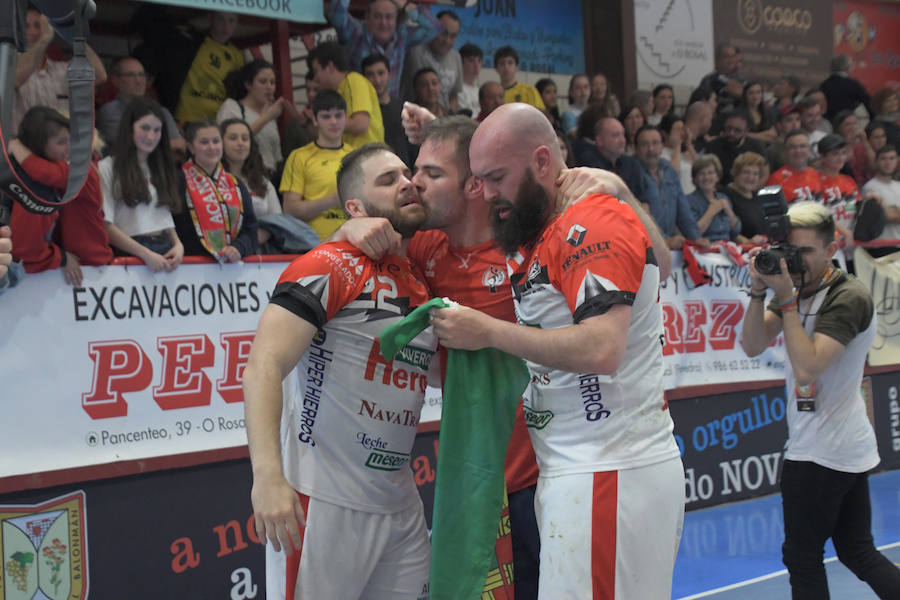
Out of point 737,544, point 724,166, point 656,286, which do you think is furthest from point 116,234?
point 724,166

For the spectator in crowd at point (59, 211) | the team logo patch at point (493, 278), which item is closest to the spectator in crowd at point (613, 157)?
the spectator in crowd at point (59, 211)

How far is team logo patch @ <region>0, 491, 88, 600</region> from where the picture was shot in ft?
15.6

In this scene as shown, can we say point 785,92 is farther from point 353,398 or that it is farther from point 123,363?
point 353,398

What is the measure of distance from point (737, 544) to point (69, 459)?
15.6 feet

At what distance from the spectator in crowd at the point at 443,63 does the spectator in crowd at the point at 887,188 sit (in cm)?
472

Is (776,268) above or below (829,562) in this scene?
above

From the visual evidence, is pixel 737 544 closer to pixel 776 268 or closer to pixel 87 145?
pixel 776 268

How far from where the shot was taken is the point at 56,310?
5016mm

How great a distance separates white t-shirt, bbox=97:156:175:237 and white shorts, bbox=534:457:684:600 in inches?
144

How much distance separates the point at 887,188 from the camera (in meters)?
10.6

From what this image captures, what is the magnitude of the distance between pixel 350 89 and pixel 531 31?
18.7ft

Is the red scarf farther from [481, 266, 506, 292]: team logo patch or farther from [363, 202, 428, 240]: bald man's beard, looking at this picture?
[481, 266, 506, 292]: team logo patch

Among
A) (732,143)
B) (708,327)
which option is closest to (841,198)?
(732,143)

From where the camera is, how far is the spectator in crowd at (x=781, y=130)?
10805 millimetres
